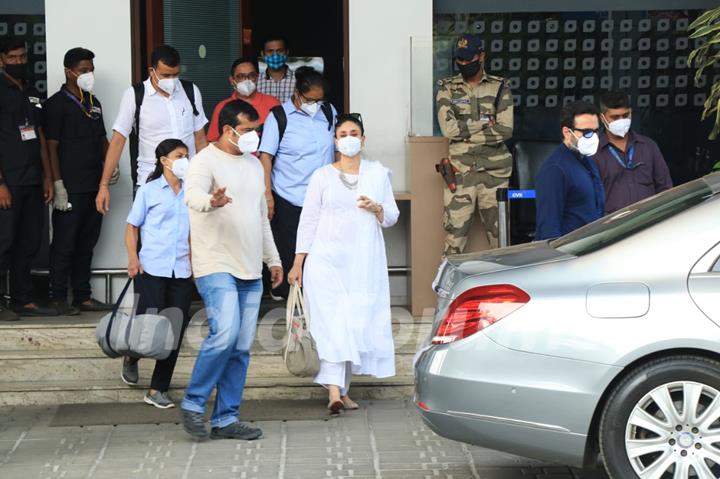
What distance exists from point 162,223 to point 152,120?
59.6 inches

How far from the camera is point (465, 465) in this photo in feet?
22.9

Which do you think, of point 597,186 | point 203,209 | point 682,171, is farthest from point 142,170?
point 682,171

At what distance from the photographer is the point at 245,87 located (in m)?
10.0

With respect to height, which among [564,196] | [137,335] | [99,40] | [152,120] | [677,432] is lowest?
[677,432]

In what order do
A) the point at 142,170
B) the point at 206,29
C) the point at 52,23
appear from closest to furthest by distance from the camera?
the point at 142,170
the point at 52,23
the point at 206,29

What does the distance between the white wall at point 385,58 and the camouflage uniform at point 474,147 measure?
0.50m

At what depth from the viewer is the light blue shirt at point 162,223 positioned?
8227mm

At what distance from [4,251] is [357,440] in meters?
3.55

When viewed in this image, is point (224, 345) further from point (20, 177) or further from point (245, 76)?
point (245, 76)

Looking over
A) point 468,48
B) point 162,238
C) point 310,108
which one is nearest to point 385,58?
point 468,48

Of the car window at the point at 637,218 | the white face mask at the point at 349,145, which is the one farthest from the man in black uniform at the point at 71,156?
the car window at the point at 637,218

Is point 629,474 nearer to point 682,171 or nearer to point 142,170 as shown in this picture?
point 142,170

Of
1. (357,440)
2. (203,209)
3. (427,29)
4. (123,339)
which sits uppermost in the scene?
(427,29)

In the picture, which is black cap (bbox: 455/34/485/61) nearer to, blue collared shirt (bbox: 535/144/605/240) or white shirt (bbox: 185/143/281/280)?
blue collared shirt (bbox: 535/144/605/240)
